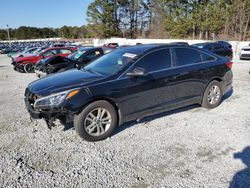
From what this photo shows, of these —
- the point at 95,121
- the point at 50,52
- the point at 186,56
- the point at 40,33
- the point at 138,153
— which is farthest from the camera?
the point at 40,33

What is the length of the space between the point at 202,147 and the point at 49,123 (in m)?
2.47

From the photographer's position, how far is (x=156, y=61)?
4148 mm

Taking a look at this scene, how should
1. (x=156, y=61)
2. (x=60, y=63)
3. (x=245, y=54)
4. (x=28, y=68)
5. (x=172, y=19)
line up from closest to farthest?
(x=156, y=61) < (x=60, y=63) < (x=28, y=68) < (x=245, y=54) < (x=172, y=19)

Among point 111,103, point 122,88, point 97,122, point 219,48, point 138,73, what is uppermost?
point 219,48

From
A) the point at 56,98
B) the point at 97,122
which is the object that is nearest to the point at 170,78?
the point at 97,122

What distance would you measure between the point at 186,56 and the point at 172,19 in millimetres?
41292

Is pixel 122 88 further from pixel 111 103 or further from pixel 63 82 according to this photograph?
pixel 63 82

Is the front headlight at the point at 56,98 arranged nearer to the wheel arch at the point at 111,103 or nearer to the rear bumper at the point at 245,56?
the wheel arch at the point at 111,103

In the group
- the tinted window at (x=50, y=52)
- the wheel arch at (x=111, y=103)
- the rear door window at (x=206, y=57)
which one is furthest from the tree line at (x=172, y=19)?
the wheel arch at (x=111, y=103)

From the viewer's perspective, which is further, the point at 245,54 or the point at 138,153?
the point at 245,54

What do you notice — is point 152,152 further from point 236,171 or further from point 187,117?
point 187,117

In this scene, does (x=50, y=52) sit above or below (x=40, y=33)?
below

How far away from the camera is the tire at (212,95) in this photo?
4945 millimetres

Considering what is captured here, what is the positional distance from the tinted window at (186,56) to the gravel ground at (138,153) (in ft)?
3.74
